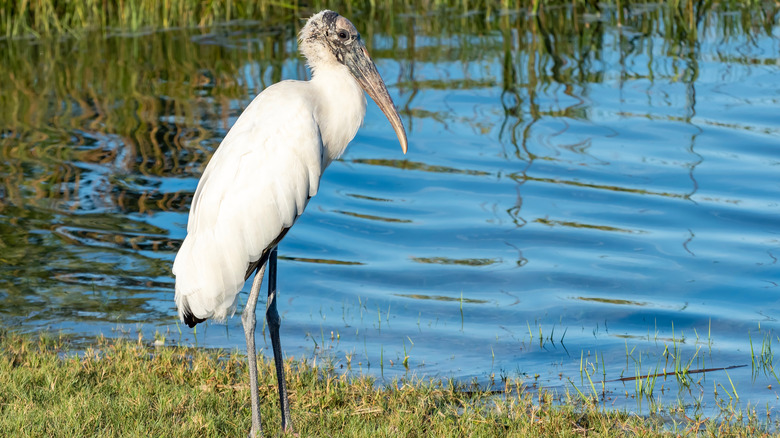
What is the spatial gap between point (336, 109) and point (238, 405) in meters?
1.41

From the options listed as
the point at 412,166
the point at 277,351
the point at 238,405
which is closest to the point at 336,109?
the point at 277,351

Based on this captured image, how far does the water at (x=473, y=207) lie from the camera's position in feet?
19.2

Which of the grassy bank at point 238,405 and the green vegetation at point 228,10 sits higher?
the green vegetation at point 228,10

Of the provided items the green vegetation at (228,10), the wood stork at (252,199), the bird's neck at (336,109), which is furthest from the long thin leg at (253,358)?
the green vegetation at (228,10)

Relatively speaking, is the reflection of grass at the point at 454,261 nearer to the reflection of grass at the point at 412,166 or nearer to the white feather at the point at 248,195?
the reflection of grass at the point at 412,166

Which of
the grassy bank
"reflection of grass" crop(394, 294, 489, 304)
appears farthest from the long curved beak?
"reflection of grass" crop(394, 294, 489, 304)

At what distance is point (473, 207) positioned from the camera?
8.03m

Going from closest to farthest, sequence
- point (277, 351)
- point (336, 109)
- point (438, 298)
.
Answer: point (277, 351), point (336, 109), point (438, 298)

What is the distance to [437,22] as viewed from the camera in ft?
47.1

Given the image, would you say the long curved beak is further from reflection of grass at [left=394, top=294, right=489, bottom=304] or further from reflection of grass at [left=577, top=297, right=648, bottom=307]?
reflection of grass at [left=577, top=297, right=648, bottom=307]

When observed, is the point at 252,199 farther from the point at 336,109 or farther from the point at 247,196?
the point at 336,109

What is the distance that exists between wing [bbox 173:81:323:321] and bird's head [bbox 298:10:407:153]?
360 millimetres

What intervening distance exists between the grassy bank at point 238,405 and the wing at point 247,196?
1.45 feet

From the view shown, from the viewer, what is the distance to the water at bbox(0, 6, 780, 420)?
19.2 ft
